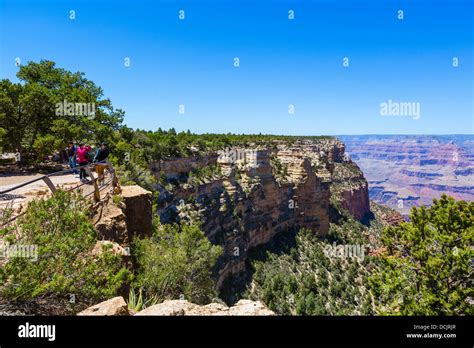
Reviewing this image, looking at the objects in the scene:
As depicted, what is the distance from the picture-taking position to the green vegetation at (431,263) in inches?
520

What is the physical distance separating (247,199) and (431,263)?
104 feet

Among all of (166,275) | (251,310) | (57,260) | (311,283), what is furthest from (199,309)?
(311,283)

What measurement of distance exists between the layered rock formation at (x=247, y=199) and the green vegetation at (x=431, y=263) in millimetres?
21478

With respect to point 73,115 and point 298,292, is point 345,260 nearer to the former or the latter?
point 298,292

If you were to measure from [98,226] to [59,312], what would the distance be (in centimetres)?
354

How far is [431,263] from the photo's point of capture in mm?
13562

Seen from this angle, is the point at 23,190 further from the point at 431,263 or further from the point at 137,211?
the point at 431,263

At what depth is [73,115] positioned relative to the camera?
21.8 metres

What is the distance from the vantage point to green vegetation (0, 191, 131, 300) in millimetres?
6004

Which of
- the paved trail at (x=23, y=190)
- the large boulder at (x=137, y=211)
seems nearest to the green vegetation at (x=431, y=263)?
the large boulder at (x=137, y=211)

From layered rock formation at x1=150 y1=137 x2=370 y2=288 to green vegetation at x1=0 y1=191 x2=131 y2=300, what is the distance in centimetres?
2320

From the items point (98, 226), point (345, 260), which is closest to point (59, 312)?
point (98, 226)

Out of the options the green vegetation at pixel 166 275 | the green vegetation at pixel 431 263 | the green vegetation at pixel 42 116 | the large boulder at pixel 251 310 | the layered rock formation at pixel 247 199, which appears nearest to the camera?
the large boulder at pixel 251 310
